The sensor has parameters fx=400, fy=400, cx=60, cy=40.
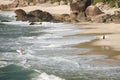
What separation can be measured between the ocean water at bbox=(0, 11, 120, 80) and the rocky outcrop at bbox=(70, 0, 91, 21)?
21.9 m

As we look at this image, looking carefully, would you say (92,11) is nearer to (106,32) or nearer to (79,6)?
(79,6)

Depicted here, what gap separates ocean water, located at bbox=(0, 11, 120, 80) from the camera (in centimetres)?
2917

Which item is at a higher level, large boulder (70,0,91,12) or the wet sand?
large boulder (70,0,91,12)

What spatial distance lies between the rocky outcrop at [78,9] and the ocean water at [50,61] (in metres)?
21.9

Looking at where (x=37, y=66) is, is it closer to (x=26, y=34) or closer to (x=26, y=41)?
(x=26, y=41)

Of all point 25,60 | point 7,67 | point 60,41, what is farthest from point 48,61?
point 60,41

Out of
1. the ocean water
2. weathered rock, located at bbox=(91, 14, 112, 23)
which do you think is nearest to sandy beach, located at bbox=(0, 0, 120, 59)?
weathered rock, located at bbox=(91, 14, 112, 23)

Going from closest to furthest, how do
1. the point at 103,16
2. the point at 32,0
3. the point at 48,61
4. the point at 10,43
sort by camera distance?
1. the point at 48,61
2. the point at 10,43
3. the point at 103,16
4. the point at 32,0

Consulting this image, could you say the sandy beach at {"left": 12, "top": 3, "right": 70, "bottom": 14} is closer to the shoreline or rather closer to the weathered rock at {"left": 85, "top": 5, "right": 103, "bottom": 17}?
the weathered rock at {"left": 85, "top": 5, "right": 103, "bottom": 17}

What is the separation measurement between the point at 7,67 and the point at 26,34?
2715cm

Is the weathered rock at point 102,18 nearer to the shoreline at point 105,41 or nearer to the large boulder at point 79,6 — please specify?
the shoreline at point 105,41

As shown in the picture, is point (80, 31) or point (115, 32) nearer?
point (115, 32)

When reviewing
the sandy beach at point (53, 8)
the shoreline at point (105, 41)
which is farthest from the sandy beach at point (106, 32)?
the sandy beach at point (53, 8)

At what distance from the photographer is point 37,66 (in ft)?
107
